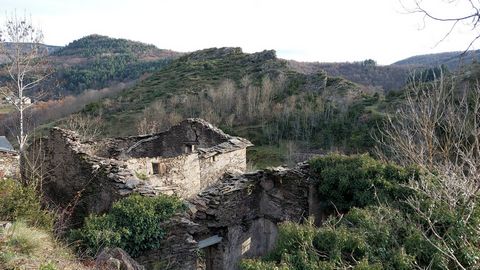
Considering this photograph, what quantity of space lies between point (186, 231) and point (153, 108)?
144 ft

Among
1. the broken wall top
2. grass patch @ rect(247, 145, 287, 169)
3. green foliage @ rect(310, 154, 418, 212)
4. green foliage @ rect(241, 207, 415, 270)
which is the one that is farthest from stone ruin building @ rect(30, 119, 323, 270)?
grass patch @ rect(247, 145, 287, 169)

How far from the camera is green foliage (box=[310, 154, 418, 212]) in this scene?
25.5ft

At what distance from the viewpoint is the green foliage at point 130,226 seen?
252 inches

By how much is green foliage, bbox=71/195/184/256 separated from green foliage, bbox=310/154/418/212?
353cm

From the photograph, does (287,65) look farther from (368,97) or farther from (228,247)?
(228,247)

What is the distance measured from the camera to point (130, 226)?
267 inches

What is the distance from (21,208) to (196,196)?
3.47 m

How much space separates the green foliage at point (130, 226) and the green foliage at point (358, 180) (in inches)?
139

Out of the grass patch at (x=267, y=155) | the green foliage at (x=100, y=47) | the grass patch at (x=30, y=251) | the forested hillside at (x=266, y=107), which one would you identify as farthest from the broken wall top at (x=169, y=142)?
the green foliage at (x=100, y=47)

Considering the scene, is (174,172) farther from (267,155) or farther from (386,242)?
(267,155)

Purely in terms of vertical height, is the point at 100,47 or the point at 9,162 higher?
the point at 100,47

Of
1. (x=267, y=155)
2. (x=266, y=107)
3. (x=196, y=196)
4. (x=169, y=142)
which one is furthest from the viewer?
(x=266, y=107)

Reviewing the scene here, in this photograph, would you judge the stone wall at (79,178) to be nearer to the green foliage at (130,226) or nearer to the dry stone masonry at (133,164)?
the dry stone masonry at (133,164)

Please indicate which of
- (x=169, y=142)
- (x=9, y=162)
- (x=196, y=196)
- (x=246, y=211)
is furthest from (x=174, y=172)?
(x=9, y=162)
